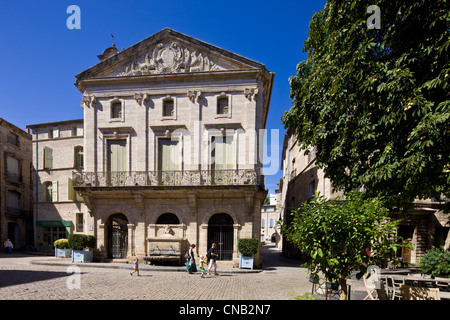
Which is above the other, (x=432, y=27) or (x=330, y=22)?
(x=330, y=22)

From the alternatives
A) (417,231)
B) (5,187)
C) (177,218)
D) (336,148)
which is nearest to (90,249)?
(177,218)

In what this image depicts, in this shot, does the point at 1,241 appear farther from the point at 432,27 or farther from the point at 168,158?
the point at 432,27

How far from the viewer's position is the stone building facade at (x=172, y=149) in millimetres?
16359

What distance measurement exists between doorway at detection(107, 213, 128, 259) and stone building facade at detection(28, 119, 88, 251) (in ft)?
29.4

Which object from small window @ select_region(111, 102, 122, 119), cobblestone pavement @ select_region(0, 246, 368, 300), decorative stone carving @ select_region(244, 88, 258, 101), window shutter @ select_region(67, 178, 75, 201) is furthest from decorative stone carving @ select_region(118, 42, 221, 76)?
window shutter @ select_region(67, 178, 75, 201)

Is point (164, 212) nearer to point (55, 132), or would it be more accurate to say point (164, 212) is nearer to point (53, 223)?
point (53, 223)

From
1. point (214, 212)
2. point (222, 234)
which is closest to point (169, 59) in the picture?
point (214, 212)

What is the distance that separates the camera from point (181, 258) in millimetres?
15898

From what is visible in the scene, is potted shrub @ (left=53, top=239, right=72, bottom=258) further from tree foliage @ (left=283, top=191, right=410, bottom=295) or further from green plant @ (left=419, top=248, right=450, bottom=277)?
green plant @ (left=419, top=248, right=450, bottom=277)

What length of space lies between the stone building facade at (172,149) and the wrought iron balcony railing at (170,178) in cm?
6

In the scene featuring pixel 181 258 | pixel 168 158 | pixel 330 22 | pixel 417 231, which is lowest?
pixel 181 258

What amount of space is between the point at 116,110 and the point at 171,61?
5088 mm

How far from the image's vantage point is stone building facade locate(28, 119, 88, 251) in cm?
2494

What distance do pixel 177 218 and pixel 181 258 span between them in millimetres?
2464
